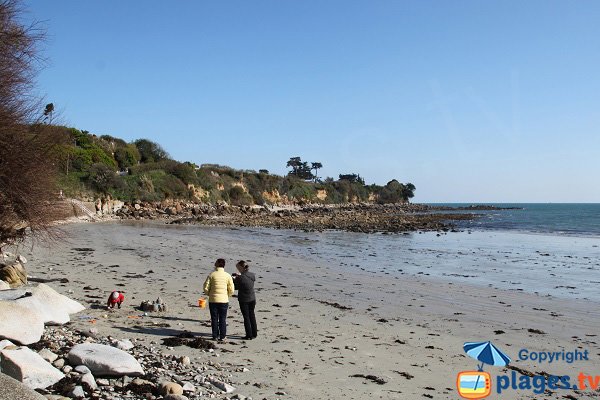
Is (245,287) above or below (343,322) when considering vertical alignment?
above

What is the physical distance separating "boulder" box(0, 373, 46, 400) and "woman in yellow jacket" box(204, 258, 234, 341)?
4.40 meters

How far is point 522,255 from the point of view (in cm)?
2709

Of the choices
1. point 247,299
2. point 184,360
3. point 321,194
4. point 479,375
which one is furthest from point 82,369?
point 321,194

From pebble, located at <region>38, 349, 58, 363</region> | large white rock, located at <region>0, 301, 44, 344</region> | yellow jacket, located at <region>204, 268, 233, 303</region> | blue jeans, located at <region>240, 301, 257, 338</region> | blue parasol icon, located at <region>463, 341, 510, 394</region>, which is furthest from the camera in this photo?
yellow jacket, located at <region>204, 268, 233, 303</region>

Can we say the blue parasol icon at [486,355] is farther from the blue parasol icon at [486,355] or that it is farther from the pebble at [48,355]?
the pebble at [48,355]

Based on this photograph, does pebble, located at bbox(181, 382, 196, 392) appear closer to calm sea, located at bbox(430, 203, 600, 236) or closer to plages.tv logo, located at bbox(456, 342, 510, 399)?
plages.tv logo, located at bbox(456, 342, 510, 399)

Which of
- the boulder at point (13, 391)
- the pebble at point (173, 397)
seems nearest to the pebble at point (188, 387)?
the pebble at point (173, 397)

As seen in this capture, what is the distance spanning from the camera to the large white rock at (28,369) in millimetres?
5234

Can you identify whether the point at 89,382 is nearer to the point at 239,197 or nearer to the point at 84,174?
Answer: the point at 84,174

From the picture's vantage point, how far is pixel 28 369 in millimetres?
5309

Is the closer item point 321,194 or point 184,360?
point 184,360

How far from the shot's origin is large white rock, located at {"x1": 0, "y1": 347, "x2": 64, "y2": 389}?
5234 mm

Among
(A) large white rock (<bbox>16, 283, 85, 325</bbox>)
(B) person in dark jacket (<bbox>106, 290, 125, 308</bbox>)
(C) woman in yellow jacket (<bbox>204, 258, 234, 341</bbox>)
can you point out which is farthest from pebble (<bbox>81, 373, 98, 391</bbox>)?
(B) person in dark jacket (<bbox>106, 290, 125, 308</bbox>)

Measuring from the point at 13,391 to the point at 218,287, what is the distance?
4904mm
